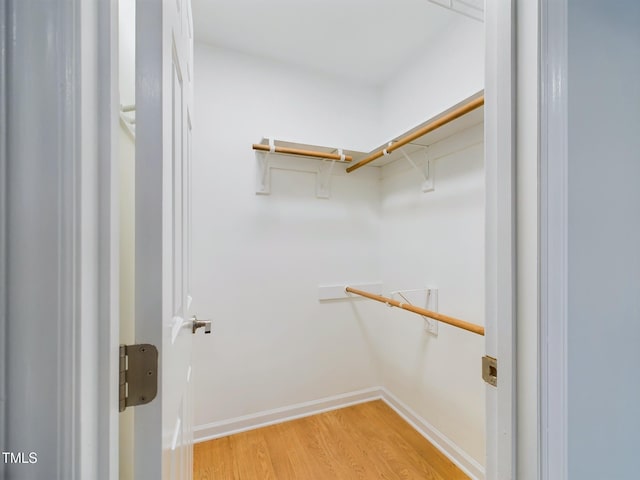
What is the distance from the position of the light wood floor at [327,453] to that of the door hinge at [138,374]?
4.77 ft

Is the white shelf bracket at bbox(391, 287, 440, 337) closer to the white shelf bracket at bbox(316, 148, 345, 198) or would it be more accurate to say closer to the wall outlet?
the wall outlet

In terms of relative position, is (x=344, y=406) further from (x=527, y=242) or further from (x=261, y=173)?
(x=527, y=242)

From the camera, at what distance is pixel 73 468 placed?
1.04ft

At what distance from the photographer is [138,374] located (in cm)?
43

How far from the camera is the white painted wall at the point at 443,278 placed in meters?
1.43

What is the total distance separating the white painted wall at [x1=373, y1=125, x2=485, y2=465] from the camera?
143cm

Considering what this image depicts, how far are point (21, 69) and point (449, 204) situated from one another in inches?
66.0

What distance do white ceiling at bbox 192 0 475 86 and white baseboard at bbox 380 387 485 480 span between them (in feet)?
7.61

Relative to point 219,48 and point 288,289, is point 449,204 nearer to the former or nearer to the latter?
point 288,289

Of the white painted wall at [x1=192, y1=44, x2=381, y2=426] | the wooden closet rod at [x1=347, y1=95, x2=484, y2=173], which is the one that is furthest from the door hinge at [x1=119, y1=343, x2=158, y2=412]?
the wooden closet rod at [x1=347, y1=95, x2=484, y2=173]

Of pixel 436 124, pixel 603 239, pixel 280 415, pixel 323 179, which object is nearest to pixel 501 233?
pixel 603 239

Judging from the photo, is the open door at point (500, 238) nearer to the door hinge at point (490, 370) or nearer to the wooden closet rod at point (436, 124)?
the door hinge at point (490, 370)

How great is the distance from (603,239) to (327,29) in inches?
66.7

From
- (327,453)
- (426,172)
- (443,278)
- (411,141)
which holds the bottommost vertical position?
(327,453)
